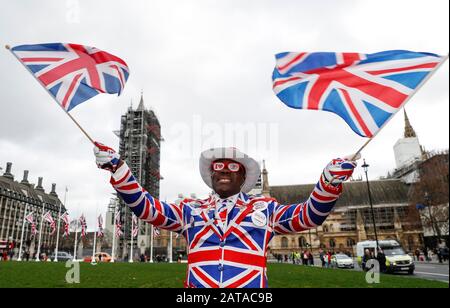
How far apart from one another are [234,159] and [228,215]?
0.65m

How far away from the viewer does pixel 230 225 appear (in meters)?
3.26

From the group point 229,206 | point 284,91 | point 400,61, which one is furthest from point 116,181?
point 400,61

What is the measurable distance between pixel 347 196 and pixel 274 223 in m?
82.1

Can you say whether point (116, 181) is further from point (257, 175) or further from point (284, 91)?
point (284, 91)

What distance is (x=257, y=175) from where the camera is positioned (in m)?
3.86

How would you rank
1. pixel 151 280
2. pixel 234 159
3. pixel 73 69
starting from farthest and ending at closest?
1. pixel 151 280
2. pixel 73 69
3. pixel 234 159

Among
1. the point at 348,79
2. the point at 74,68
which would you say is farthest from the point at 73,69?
the point at 348,79

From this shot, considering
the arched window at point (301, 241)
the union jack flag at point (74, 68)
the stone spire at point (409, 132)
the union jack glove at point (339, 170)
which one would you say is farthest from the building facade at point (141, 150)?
the stone spire at point (409, 132)

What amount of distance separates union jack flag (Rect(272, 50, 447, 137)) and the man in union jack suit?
0.93 m

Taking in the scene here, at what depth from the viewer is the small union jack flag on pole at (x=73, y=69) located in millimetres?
4035

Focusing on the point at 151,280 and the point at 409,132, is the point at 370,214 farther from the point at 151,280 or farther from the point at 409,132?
the point at 151,280
